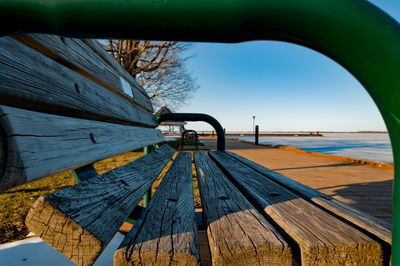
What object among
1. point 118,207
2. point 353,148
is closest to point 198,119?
point 118,207

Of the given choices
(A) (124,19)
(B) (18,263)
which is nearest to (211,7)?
(A) (124,19)

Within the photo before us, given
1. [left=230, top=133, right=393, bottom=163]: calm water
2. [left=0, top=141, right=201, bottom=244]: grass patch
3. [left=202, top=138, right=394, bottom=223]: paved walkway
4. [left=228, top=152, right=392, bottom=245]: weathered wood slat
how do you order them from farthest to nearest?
1. [left=230, top=133, right=393, bottom=163]: calm water
2. [left=202, top=138, right=394, bottom=223]: paved walkway
3. [left=0, top=141, right=201, bottom=244]: grass patch
4. [left=228, top=152, right=392, bottom=245]: weathered wood slat

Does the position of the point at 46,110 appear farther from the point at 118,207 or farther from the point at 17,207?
the point at 17,207

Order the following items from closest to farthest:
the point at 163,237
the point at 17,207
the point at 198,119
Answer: the point at 163,237 → the point at 17,207 → the point at 198,119

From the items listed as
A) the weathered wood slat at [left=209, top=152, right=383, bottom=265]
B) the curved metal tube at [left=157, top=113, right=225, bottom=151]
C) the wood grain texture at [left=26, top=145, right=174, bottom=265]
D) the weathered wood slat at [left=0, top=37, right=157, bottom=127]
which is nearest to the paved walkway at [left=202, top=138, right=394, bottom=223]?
the curved metal tube at [left=157, top=113, right=225, bottom=151]

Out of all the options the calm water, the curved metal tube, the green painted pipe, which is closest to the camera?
the green painted pipe

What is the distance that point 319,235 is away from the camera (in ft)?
1.54

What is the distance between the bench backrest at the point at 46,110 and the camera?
1.35 feet

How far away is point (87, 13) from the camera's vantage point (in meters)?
0.34

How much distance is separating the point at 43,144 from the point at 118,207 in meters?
0.25

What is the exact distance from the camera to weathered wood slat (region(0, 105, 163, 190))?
397mm

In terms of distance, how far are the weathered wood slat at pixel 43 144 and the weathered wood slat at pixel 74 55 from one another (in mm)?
269

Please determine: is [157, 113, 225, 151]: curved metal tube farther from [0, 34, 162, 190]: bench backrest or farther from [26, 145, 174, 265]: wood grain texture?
[26, 145, 174, 265]: wood grain texture

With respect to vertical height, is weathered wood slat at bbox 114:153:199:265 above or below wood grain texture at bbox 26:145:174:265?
below
